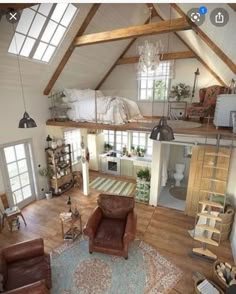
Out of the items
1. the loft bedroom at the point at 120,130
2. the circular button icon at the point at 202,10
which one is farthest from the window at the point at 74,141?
the circular button icon at the point at 202,10

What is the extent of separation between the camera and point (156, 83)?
7.15 m

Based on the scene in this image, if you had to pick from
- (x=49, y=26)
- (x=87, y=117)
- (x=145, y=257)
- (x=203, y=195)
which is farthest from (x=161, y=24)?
(x=145, y=257)

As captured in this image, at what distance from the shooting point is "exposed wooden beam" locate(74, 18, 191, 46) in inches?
141

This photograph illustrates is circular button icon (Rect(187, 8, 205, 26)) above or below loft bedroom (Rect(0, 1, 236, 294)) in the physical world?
above

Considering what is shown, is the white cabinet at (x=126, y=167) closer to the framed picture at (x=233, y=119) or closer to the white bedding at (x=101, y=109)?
the white bedding at (x=101, y=109)

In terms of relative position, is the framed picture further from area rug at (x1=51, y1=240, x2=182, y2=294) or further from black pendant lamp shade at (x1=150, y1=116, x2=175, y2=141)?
area rug at (x1=51, y1=240, x2=182, y2=294)

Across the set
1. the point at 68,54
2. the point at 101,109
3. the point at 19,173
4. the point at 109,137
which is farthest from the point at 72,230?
the point at 109,137

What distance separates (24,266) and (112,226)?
5.60 ft

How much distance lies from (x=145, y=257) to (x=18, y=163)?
13.5 ft

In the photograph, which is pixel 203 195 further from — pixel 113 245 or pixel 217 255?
pixel 113 245

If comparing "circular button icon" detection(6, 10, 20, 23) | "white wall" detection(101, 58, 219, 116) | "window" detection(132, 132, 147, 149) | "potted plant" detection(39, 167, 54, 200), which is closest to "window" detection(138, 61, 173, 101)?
"white wall" detection(101, 58, 219, 116)

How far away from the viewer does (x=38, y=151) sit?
5.80 metres

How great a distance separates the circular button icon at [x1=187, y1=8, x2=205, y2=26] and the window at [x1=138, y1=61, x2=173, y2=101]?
11.4 feet

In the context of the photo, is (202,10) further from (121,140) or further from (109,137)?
(109,137)
